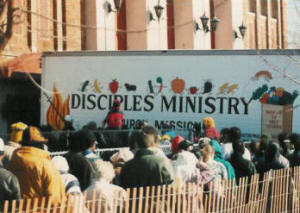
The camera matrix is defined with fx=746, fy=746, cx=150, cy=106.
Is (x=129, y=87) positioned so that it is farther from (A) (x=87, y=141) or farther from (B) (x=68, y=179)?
(B) (x=68, y=179)

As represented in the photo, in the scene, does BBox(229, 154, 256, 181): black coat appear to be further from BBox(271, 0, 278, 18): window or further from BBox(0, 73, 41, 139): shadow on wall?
BBox(271, 0, 278, 18): window

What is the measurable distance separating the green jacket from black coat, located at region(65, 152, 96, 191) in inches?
16.2

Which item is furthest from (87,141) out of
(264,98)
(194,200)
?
(264,98)

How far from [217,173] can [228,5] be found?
2638 centimetres

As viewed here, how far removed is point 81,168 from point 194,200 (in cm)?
143

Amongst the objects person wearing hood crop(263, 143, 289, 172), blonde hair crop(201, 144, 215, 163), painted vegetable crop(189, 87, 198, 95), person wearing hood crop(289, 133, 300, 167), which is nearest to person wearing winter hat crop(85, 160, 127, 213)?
blonde hair crop(201, 144, 215, 163)

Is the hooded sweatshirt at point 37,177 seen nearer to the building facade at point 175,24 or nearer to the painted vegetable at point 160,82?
the painted vegetable at point 160,82

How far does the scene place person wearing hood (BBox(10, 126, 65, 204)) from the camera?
25.5ft

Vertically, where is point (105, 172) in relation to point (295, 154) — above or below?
above

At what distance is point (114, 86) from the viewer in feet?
66.2

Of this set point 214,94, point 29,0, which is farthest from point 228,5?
point 214,94

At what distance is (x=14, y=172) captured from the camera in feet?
26.1

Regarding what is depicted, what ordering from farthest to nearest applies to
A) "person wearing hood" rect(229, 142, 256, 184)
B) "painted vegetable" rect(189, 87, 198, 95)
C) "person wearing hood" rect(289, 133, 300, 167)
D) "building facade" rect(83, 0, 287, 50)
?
"building facade" rect(83, 0, 287, 50) → "painted vegetable" rect(189, 87, 198, 95) → "person wearing hood" rect(289, 133, 300, 167) → "person wearing hood" rect(229, 142, 256, 184)

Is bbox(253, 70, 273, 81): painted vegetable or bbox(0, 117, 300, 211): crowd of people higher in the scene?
bbox(253, 70, 273, 81): painted vegetable
